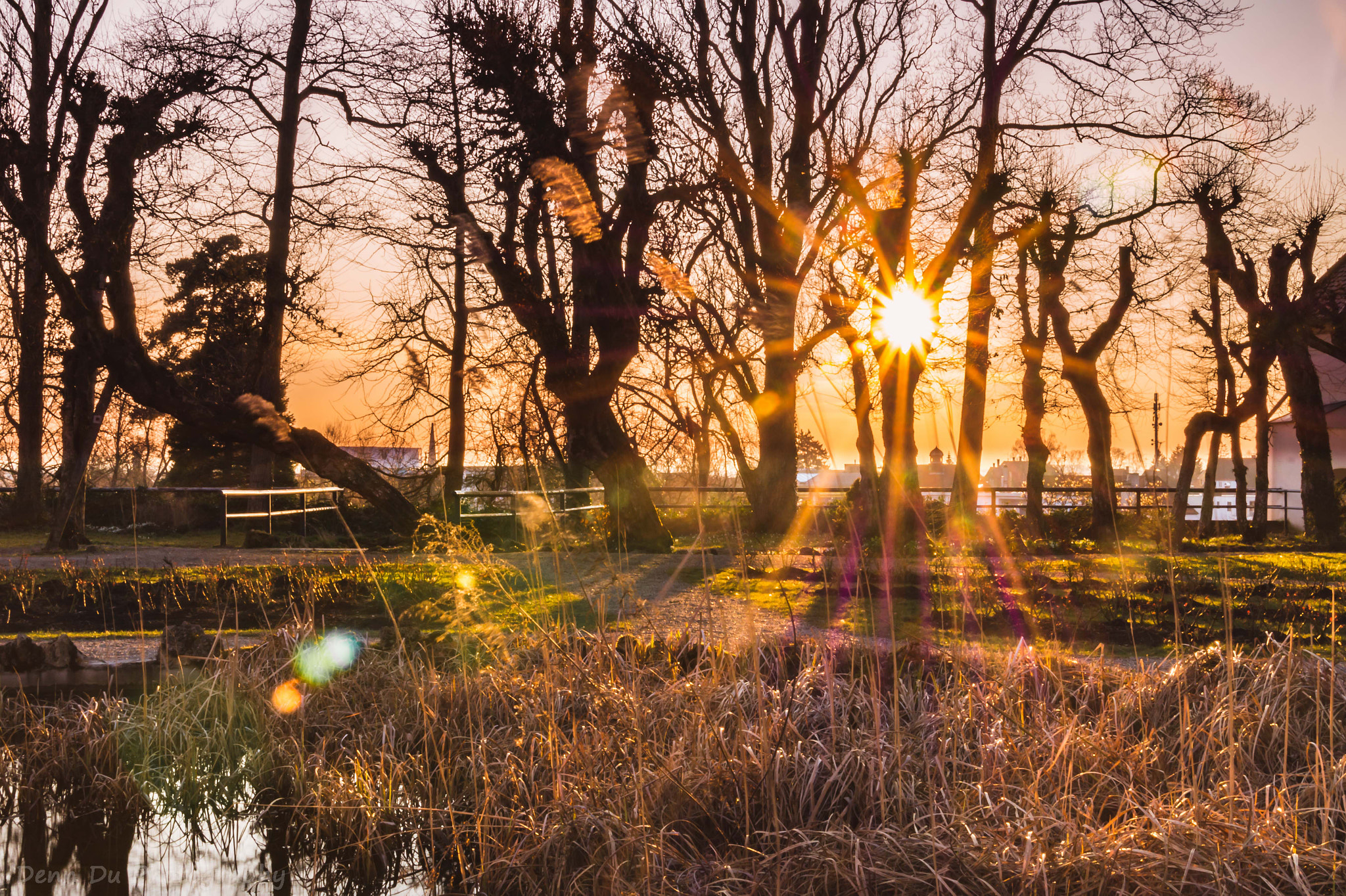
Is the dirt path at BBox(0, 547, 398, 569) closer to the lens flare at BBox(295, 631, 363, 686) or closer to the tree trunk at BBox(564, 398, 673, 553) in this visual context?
the tree trunk at BBox(564, 398, 673, 553)

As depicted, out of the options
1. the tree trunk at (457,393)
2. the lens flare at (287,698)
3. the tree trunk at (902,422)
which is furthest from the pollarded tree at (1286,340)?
the lens flare at (287,698)

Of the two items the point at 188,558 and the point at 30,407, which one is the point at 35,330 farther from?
the point at 188,558

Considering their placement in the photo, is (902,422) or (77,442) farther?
(77,442)

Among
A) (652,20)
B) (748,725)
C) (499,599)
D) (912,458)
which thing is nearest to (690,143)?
(652,20)

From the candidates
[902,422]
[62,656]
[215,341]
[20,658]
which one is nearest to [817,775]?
[62,656]

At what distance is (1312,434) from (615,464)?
11.7 m

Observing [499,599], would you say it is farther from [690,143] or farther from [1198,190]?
[1198,190]

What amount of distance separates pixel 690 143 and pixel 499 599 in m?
11.2

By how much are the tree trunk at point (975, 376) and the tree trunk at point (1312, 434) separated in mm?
5187

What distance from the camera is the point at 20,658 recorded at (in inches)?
181

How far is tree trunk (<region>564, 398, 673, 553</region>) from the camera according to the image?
40.6ft

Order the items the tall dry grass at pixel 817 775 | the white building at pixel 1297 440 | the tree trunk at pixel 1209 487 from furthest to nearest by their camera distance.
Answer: the white building at pixel 1297 440, the tree trunk at pixel 1209 487, the tall dry grass at pixel 817 775

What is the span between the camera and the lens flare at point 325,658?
14.9ft

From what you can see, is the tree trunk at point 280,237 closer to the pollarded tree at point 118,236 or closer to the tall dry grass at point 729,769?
the pollarded tree at point 118,236
